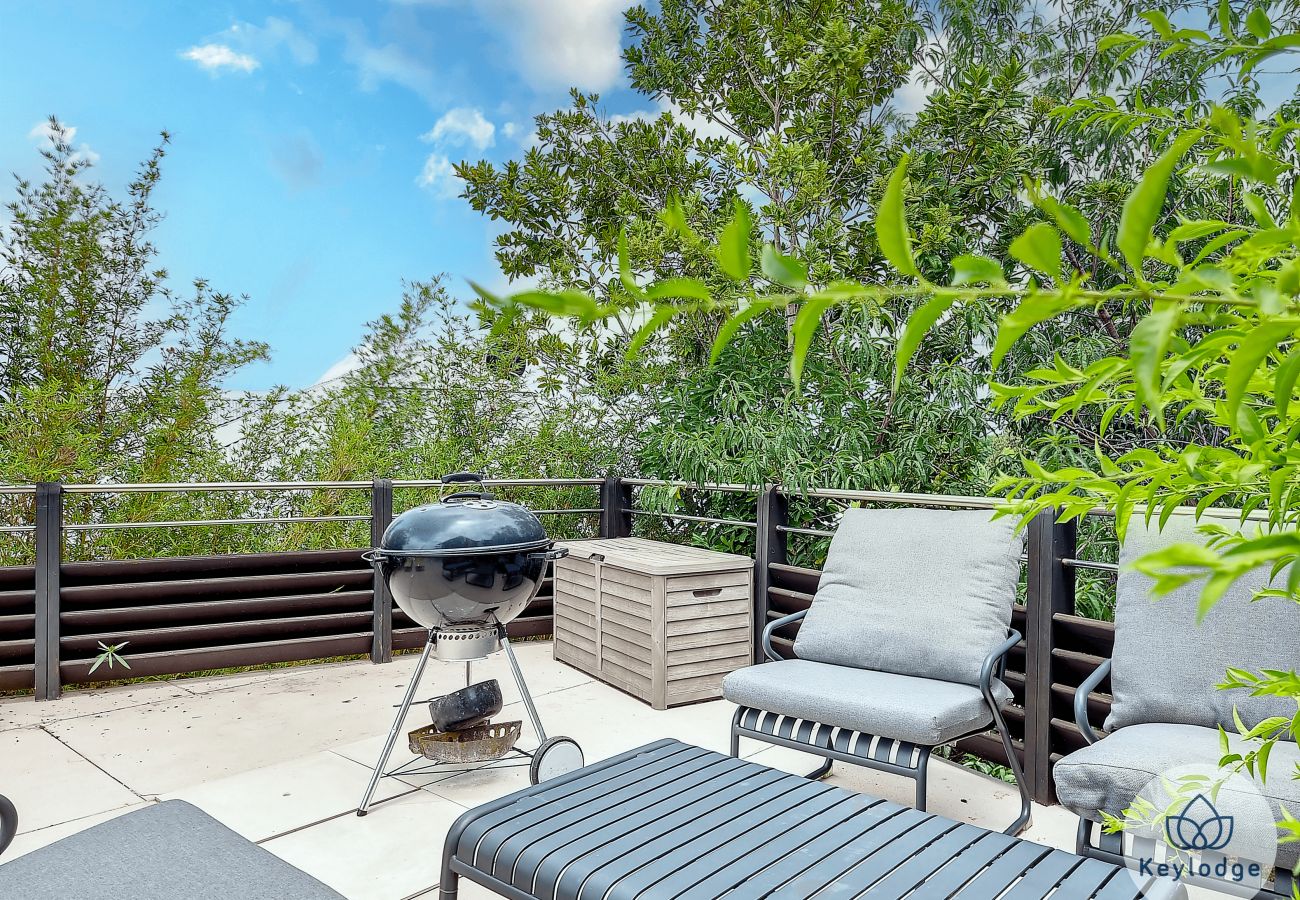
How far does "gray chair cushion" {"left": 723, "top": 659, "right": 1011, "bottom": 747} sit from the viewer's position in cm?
247

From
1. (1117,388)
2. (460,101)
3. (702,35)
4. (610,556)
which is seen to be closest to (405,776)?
(610,556)

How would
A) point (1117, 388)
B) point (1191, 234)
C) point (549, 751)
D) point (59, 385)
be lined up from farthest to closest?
1. point (59, 385)
2. point (549, 751)
3. point (1117, 388)
4. point (1191, 234)

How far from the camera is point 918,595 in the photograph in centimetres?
300

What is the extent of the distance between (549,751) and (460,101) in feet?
22.5

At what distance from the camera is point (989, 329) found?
4211mm

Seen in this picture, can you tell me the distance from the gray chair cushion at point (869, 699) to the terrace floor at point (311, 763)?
0.46 metres

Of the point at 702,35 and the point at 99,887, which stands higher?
the point at 702,35

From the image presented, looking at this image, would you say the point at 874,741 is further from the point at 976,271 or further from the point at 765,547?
the point at 976,271

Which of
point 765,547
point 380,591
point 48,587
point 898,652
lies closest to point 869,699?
point 898,652

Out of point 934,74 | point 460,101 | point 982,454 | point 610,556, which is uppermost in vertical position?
point 460,101

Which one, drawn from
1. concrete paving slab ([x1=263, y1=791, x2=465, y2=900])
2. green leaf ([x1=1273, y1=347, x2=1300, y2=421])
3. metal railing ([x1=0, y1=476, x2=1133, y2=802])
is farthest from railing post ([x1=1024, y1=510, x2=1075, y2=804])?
green leaf ([x1=1273, y1=347, x2=1300, y2=421])

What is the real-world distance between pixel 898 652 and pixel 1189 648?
2.92ft

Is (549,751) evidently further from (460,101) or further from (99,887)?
(460,101)

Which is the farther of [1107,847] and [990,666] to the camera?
[990,666]
